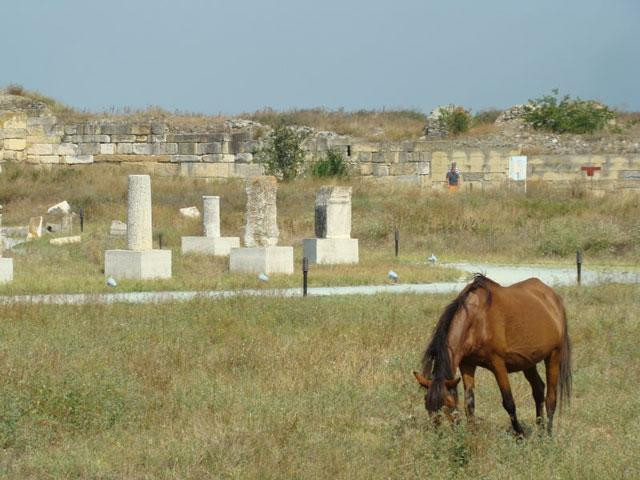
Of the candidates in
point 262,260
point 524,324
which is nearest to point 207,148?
point 262,260

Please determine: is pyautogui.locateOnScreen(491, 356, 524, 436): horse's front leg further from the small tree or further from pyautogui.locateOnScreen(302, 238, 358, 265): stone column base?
the small tree

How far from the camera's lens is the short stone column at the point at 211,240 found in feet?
79.8

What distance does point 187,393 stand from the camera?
10430 millimetres

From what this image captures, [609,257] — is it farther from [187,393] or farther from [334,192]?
[187,393]

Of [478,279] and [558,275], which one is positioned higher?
[478,279]

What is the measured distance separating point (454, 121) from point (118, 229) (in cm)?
1620

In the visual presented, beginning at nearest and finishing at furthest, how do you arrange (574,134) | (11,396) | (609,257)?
1. (11,396)
2. (609,257)
3. (574,134)

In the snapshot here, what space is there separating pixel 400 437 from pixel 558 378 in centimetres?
148

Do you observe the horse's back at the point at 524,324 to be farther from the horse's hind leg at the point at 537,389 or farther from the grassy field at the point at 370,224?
the grassy field at the point at 370,224

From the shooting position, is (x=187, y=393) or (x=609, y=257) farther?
(x=609, y=257)

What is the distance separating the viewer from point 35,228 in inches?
1072

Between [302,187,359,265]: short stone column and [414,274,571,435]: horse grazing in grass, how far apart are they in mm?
13951

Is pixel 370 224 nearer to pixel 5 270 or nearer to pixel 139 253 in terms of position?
pixel 139 253

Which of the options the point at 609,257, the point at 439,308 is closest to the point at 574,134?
the point at 609,257
